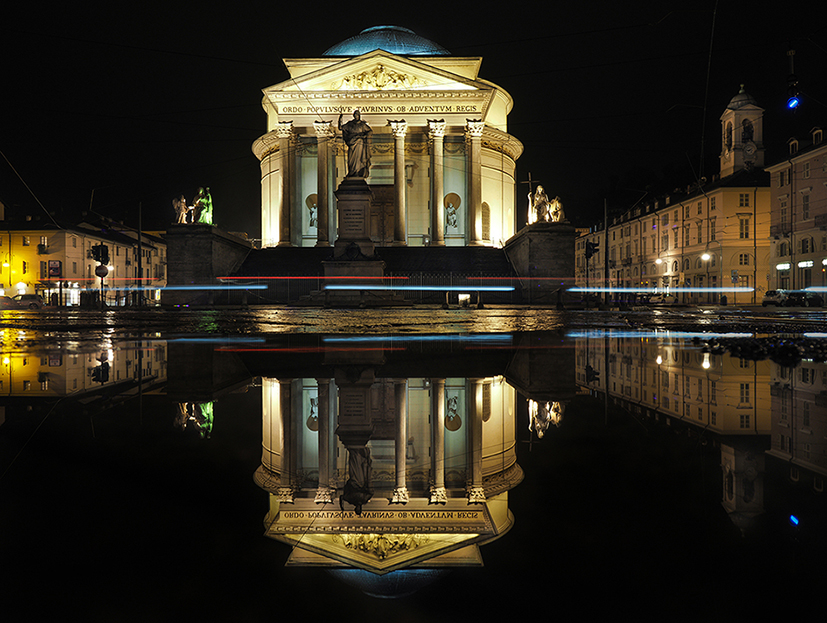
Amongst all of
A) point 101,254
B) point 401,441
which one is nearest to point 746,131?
point 101,254

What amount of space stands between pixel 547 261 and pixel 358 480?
3403cm

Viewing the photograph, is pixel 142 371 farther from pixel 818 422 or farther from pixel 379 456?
pixel 818 422

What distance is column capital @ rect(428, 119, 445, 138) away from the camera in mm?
47875

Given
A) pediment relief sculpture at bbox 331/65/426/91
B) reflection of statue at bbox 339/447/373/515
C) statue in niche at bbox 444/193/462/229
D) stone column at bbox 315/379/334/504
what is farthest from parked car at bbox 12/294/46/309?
reflection of statue at bbox 339/447/373/515

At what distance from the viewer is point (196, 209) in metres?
36.5

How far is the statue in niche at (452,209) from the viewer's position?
54625 mm

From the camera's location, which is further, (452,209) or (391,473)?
(452,209)

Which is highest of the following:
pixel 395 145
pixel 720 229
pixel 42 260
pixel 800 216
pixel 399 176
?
pixel 395 145

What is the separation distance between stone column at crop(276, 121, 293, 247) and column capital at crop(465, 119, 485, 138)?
14.1 metres

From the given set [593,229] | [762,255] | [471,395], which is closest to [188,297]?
[471,395]

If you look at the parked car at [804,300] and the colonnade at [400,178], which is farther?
the colonnade at [400,178]

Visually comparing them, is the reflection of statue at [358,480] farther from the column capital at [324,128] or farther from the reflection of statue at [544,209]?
the column capital at [324,128]

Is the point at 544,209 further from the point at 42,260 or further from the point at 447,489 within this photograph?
the point at 42,260

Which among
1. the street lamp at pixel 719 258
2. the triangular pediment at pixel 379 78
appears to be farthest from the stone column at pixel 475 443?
the street lamp at pixel 719 258
